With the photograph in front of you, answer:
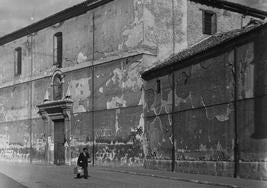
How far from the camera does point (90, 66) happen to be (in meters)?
29.2

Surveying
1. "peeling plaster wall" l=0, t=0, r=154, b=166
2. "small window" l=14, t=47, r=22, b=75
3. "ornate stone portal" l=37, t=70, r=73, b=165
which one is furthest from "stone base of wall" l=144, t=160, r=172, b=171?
"small window" l=14, t=47, r=22, b=75

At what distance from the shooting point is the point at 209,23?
28406 mm

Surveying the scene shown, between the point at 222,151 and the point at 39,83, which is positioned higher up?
the point at 39,83

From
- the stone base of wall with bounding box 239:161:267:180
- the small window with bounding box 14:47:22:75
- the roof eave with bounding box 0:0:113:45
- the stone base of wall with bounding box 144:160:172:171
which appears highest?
the roof eave with bounding box 0:0:113:45

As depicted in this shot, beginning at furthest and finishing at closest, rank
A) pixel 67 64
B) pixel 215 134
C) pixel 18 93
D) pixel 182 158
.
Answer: pixel 18 93 < pixel 67 64 < pixel 182 158 < pixel 215 134

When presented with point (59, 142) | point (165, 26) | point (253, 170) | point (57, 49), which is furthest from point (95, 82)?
point (253, 170)

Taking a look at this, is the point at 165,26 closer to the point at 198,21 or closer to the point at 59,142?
the point at 198,21

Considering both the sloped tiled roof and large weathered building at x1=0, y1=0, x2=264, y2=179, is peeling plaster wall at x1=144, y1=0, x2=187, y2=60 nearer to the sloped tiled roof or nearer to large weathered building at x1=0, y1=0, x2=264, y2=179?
large weathered building at x1=0, y1=0, x2=264, y2=179

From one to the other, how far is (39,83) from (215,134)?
1753cm

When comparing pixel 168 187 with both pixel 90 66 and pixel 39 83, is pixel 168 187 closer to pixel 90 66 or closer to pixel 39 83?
pixel 90 66

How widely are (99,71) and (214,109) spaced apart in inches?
401

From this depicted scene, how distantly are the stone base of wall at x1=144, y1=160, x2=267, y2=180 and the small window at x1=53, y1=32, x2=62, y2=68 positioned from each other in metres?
11.2

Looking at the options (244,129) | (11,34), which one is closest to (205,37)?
(244,129)

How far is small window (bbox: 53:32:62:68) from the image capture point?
32719 millimetres
